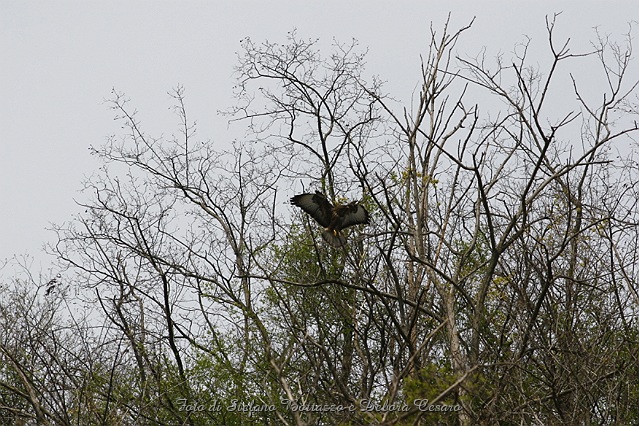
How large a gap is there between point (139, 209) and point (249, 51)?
3.40 meters

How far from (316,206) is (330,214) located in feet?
0.60

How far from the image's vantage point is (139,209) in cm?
1325

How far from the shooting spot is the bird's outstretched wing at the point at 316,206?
29.8 feet

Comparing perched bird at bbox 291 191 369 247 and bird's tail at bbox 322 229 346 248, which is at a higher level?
perched bird at bbox 291 191 369 247

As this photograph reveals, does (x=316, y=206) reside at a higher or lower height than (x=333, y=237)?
higher

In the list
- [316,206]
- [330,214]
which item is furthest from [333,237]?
[316,206]

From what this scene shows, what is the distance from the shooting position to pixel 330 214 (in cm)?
918

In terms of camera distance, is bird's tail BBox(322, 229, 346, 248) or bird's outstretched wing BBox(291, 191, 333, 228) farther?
bird's tail BBox(322, 229, 346, 248)

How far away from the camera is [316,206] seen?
9164mm

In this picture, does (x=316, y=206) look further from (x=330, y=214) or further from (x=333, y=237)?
(x=333, y=237)

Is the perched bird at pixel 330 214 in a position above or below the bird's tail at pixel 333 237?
above

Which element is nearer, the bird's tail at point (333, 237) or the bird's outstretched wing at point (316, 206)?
the bird's outstretched wing at point (316, 206)

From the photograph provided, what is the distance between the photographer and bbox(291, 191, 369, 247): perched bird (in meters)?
9.11

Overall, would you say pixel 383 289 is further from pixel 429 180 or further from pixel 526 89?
pixel 526 89
